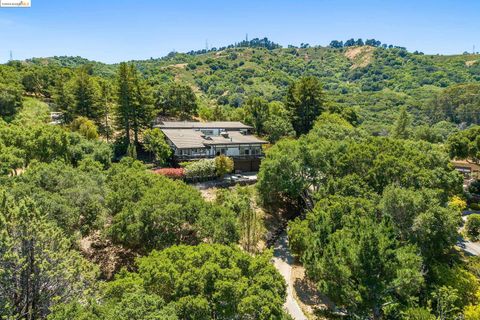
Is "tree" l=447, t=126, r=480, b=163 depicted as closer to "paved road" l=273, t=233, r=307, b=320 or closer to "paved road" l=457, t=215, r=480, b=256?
"paved road" l=457, t=215, r=480, b=256

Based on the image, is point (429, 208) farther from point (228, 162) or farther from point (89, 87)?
point (89, 87)

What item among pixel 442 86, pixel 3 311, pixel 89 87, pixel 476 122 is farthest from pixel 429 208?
pixel 442 86

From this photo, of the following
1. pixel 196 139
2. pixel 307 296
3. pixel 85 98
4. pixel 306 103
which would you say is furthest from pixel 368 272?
pixel 85 98

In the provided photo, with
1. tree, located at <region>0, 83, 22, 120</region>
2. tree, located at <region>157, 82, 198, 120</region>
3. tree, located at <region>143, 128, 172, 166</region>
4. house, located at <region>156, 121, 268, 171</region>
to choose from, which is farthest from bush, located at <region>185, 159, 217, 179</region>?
tree, located at <region>0, 83, 22, 120</region>

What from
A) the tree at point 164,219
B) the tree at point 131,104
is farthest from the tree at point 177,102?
the tree at point 164,219

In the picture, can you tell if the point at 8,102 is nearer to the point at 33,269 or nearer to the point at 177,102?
the point at 177,102

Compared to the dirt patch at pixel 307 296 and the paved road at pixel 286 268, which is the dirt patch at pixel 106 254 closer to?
the paved road at pixel 286 268
